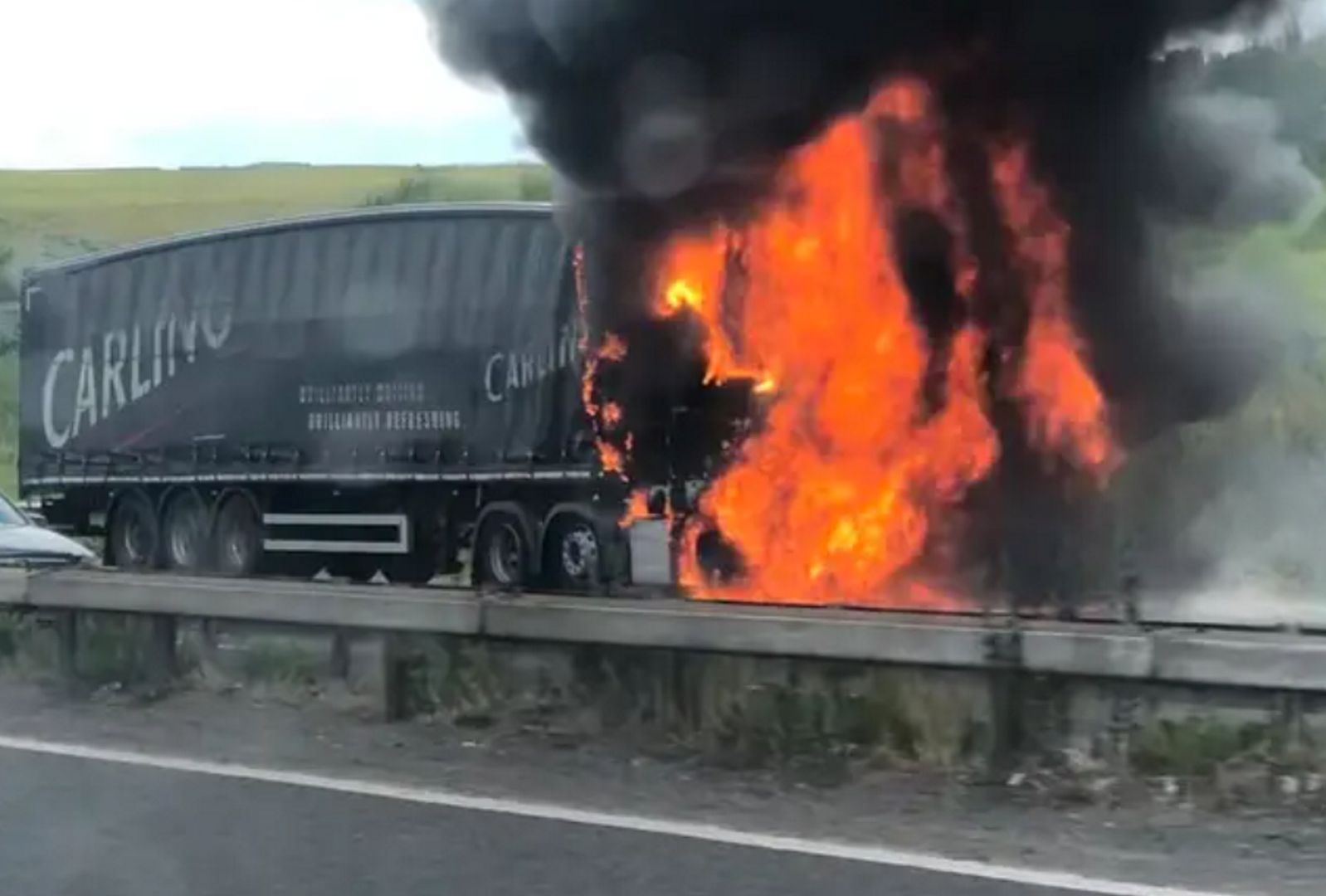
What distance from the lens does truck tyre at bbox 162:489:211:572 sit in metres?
19.3

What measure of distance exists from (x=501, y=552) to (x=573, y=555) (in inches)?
42.1

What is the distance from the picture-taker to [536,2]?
1303 cm

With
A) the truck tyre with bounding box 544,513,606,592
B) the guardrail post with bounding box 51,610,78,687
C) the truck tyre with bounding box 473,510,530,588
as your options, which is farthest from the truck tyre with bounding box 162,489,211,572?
the guardrail post with bounding box 51,610,78,687

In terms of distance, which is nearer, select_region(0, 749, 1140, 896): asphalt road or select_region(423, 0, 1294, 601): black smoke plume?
select_region(0, 749, 1140, 896): asphalt road

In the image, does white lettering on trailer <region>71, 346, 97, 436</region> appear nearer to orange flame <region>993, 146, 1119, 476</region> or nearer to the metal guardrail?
the metal guardrail

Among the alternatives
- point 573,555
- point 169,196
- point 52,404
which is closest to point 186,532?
point 52,404

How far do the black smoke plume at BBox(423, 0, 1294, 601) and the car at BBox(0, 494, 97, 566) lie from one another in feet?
15.4

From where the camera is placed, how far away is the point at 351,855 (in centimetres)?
666

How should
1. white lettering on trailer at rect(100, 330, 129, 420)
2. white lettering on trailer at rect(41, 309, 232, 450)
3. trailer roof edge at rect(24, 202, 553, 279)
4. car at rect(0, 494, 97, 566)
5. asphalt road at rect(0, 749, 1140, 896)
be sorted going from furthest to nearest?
1. white lettering on trailer at rect(100, 330, 129, 420)
2. white lettering on trailer at rect(41, 309, 232, 450)
3. trailer roof edge at rect(24, 202, 553, 279)
4. car at rect(0, 494, 97, 566)
5. asphalt road at rect(0, 749, 1140, 896)

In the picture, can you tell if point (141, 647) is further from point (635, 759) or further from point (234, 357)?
point (234, 357)

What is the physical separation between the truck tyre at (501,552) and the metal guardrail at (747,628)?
6.13m

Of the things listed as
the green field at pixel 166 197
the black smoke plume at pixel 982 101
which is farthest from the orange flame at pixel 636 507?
the green field at pixel 166 197

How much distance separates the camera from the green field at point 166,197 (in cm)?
5419

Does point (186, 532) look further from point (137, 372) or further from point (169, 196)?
point (169, 196)
